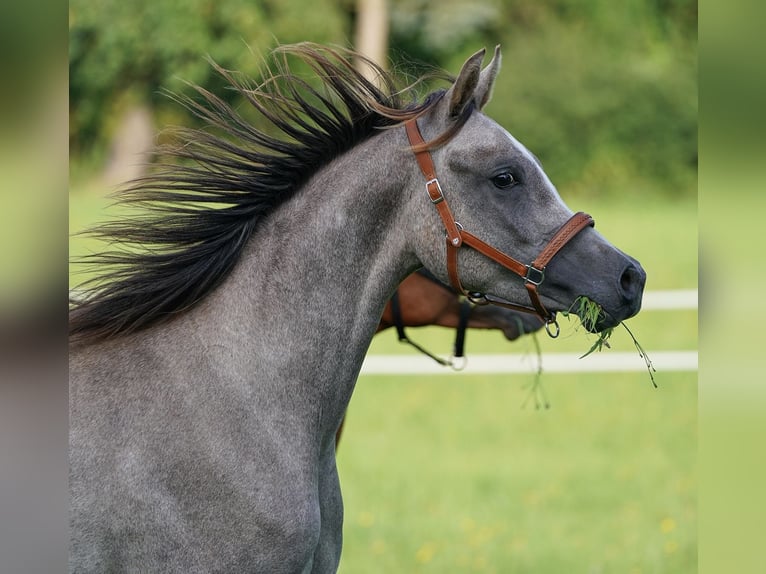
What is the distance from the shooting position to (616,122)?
2506 centimetres

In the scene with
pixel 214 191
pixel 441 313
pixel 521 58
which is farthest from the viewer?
pixel 521 58

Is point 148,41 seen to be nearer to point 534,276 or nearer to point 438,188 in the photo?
point 438,188

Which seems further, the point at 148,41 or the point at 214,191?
the point at 148,41

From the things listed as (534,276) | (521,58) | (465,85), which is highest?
(465,85)

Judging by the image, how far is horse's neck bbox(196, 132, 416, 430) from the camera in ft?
8.49

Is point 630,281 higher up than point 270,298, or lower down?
higher up

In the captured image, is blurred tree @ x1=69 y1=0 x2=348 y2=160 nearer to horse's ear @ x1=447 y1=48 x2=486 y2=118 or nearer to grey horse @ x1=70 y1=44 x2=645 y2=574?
grey horse @ x1=70 y1=44 x2=645 y2=574

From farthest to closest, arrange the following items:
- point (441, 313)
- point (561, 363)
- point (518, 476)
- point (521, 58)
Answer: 1. point (521, 58)
2. point (561, 363)
3. point (518, 476)
4. point (441, 313)

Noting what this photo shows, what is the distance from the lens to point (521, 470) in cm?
776

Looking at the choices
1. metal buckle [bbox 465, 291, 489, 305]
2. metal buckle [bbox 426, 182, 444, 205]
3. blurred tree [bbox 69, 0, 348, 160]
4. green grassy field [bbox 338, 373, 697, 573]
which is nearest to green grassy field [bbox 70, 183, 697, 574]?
green grassy field [bbox 338, 373, 697, 573]

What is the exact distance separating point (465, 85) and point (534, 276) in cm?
56

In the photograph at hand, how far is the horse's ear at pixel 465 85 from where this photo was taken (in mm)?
2521

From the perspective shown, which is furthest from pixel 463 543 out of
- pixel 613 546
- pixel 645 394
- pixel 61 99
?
pixel 61 99

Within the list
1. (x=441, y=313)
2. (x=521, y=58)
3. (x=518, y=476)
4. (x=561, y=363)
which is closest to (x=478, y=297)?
(x=441, y=313)
